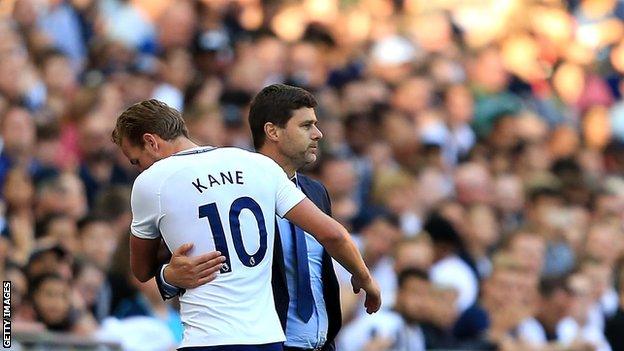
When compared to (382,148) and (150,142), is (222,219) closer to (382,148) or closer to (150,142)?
(150,142)

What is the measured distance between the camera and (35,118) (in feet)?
38.2

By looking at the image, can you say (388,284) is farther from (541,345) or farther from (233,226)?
(233,226)

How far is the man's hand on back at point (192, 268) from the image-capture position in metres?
6.25

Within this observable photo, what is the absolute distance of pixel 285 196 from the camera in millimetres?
6352

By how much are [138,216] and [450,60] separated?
11489 mm

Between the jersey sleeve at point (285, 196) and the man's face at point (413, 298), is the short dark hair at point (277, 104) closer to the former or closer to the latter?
the jersey sleeve at point (285, 196)

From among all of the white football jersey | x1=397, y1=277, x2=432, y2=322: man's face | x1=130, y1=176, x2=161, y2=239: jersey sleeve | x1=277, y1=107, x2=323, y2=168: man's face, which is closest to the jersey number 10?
the white football jersey

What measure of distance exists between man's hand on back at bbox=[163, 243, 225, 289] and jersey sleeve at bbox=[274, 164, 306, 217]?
289 millimetres

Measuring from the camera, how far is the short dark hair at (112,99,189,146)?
21.0ft

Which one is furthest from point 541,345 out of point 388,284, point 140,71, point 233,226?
point 233,226

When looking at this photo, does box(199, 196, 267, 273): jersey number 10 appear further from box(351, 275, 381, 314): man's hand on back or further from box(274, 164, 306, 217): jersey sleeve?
box(351, 275, 381, 314): man's hand on back

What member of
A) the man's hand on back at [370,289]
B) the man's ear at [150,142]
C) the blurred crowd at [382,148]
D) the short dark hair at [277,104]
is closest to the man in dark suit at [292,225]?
the short dark hair at [277,104]

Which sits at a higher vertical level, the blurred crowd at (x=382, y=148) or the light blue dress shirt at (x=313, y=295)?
the blurred crowd at (x=382, y=148)

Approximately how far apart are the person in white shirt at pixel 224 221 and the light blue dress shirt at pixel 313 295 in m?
0.41
